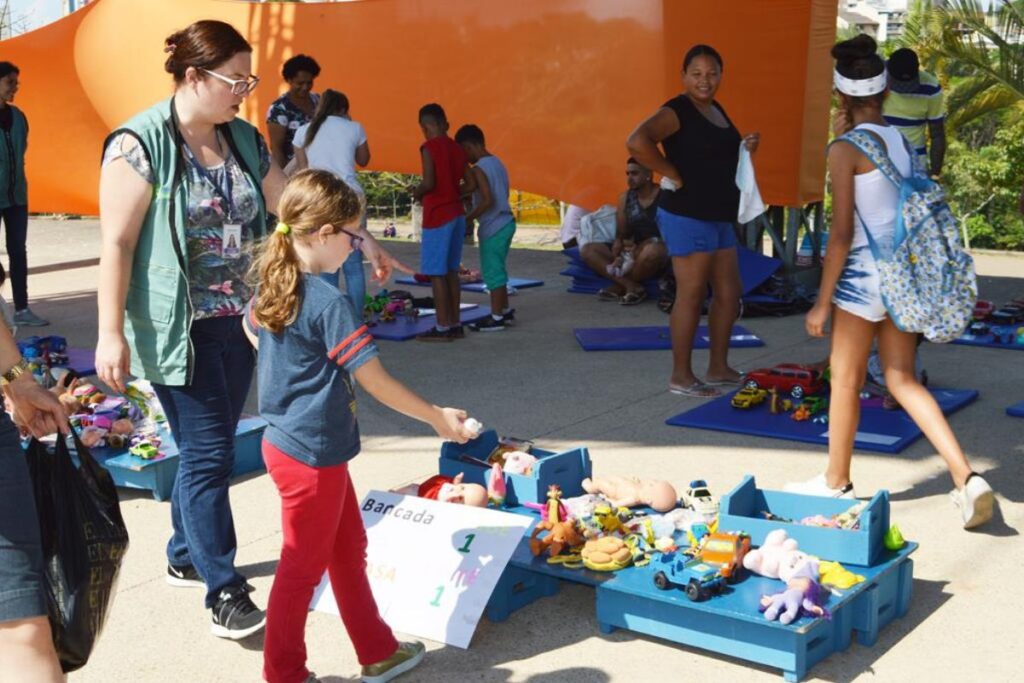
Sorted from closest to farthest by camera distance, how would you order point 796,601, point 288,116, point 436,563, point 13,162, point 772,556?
1. point 796,601
2. point 772,556
3. point 436,563
4. point 288,116
5. point 13,162

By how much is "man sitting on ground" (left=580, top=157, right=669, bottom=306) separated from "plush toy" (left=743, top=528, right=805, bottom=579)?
263 inches

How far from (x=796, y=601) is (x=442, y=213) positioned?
5864 millimetres

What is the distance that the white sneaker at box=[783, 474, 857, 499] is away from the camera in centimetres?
514

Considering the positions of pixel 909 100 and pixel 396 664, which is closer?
pixel 396 664

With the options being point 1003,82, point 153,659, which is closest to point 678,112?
point 153,659

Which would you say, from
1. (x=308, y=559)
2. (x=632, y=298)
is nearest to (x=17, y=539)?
(x=308, y=559)

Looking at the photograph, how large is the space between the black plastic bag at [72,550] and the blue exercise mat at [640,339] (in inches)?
236

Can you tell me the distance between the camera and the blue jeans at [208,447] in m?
4.11

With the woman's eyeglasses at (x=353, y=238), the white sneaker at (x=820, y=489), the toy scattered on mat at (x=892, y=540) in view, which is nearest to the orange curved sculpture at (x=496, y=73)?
the white sneaker at (x=820, y=489)

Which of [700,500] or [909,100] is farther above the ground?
[909,100]

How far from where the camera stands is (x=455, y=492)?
4707 mm

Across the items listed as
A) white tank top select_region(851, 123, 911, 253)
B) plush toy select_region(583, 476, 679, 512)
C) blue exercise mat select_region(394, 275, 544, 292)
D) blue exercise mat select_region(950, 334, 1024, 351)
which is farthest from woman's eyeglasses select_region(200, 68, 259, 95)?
blue exercise mat select_region(394, 275, 544, 292)

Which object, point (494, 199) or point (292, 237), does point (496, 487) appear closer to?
point (292, 237)

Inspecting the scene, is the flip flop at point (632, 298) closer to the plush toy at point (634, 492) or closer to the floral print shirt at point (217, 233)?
the plush toy at point (634, 492)
